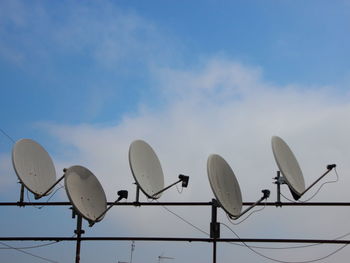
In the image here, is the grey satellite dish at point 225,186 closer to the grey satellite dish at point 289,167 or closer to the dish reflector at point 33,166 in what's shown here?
the grey satellite dish at point 289,167

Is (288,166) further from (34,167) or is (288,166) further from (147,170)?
(34,167)

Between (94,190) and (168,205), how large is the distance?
165cm

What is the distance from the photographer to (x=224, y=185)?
454 inches

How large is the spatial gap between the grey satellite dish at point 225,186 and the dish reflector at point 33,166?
435 centimetres

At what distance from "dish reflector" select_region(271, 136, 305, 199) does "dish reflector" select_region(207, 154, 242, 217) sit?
3.59 feet

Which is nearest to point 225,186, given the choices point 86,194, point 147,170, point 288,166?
point 288,166

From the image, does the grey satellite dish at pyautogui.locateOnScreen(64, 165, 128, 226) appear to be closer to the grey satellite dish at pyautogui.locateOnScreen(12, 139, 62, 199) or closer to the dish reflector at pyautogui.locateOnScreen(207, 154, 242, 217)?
the grey satellite dish at pyautogui.locateOnScreen(12, 139, 62, 199)

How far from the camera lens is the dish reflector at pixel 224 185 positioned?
11.1m

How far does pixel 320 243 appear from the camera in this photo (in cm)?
1141

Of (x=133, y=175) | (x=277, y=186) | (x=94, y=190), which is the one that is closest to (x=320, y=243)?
(x=277, y=186)

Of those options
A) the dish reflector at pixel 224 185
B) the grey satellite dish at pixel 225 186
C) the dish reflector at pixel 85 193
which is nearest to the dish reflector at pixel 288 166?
the grey satellite dish at pixel 225 186

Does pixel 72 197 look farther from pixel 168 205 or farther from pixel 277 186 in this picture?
pixel 277 186

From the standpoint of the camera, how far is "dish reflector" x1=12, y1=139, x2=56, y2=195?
13.0 m

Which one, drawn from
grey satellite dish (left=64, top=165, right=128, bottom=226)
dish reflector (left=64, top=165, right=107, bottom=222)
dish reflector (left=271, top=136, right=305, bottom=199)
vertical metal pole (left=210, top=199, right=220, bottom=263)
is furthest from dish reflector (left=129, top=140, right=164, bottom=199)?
dish reflector (left=271, top=136, right=305, bottom=199)
